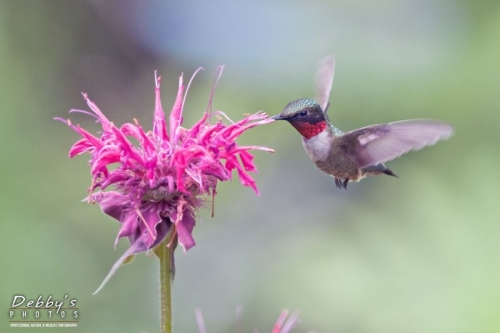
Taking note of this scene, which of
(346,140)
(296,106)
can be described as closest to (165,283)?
(296,106)

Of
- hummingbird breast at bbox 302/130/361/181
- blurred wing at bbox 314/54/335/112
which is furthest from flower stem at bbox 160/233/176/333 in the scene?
blurred wing at bbox 314/54/335/112

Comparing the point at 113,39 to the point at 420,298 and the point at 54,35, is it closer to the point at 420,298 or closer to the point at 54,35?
the point at 54,35

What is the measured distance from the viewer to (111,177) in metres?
1.28

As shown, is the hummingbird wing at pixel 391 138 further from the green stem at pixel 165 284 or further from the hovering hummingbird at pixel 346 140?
the green stem at pixel 165 284

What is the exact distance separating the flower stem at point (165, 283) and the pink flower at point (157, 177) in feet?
0.08

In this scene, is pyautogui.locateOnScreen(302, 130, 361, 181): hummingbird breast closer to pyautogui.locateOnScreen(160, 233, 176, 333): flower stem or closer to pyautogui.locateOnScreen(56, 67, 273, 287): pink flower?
pyautogui.locateOnScreen(56, 67, 273, 287): pink flower

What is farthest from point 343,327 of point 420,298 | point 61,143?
point 61,143

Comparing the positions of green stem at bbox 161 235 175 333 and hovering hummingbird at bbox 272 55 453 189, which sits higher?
hovering hummingbird at bbox 272 55 453 189

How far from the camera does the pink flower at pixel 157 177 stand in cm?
124

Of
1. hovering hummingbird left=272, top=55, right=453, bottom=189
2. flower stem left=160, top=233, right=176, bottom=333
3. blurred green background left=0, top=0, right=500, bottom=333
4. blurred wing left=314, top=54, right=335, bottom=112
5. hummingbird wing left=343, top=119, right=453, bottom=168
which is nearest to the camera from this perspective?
flower stem left=160, top=233, right=176, bottom=333

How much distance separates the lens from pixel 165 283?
1.18 metres

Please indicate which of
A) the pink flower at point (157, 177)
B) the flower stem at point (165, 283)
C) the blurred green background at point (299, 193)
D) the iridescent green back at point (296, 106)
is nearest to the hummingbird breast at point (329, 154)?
the iridescent green back at point (296, 106)

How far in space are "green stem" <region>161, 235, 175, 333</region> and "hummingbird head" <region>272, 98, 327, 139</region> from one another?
453 mm

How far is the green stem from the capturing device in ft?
3.77
